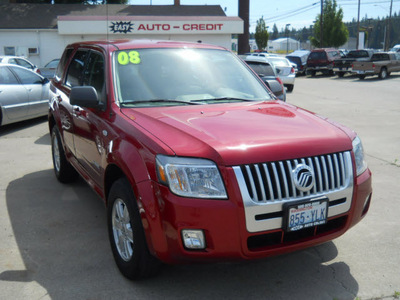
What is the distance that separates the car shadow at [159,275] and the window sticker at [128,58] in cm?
170

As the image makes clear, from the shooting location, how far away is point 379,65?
2683 cm

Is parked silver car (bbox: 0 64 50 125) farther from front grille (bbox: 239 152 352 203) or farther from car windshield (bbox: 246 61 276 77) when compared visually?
front grille (bbox: 239 152 352 203)

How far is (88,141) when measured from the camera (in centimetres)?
431

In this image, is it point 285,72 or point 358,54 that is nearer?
point 285,72

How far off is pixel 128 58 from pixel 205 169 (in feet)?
6.17

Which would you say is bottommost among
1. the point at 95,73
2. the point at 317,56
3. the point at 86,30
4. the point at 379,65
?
the point at 379,65

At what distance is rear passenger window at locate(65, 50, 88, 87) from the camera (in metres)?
5.03

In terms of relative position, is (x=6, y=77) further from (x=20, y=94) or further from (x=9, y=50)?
(x=9, y=50)

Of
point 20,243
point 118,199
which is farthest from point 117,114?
point 20,243

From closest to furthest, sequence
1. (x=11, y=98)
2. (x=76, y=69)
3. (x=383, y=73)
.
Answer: (x=76, y=69), (x=11, y=98), (x=383, y=73)

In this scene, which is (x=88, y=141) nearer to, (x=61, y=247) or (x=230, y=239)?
(x=61, y=247)

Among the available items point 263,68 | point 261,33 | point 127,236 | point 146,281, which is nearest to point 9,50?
point 263,68

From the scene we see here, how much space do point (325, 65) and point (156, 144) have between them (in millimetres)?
30980

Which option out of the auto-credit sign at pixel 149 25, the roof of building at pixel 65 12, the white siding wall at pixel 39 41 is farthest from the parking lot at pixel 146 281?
the roof of building at pixel 65 12
